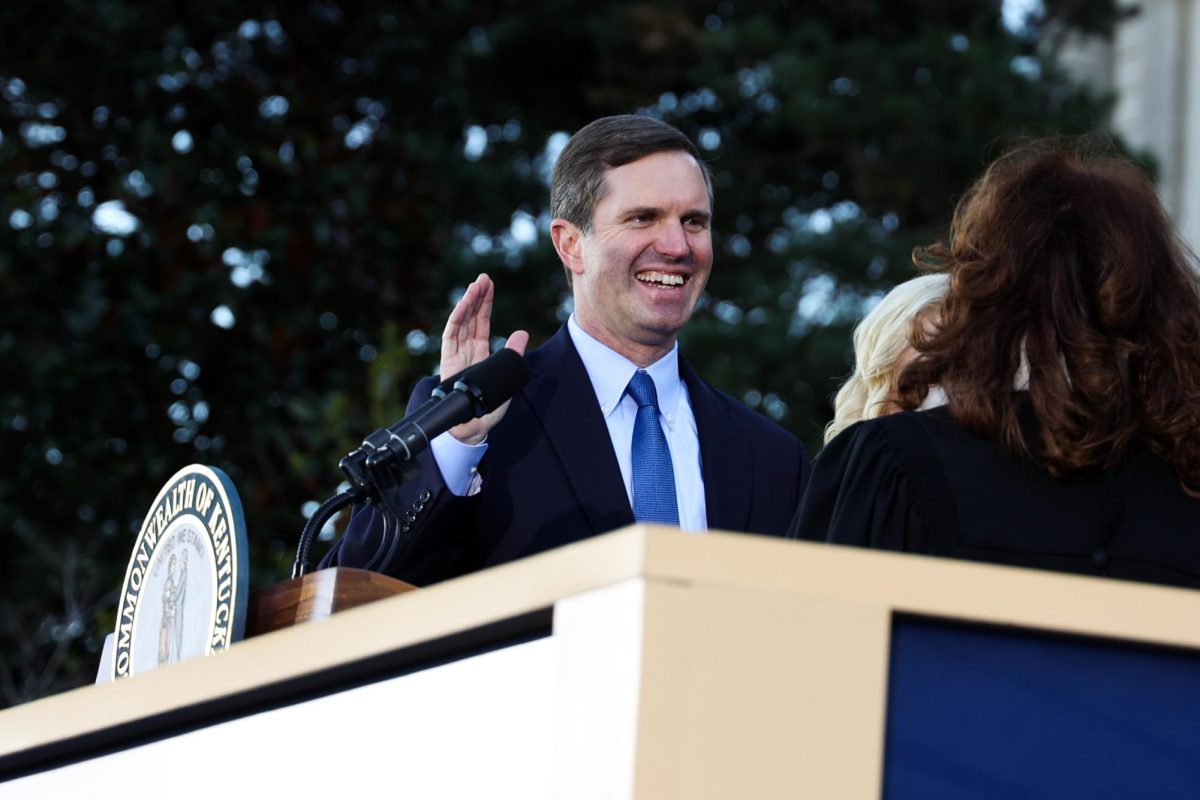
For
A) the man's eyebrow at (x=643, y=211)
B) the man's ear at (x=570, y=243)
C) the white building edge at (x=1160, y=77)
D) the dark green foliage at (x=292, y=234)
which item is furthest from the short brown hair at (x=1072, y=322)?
the white building edge at (x=1160, y=77)

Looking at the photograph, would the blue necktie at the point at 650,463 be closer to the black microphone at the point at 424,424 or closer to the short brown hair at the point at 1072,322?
the black microphone at the point at 424,424

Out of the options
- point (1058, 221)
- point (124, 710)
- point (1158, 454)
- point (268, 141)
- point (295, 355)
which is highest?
point (268, 141)

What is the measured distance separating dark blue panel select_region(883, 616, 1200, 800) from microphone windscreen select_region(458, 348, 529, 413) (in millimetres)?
Result: 1067

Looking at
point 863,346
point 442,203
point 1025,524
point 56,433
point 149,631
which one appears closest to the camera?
point 1025,524

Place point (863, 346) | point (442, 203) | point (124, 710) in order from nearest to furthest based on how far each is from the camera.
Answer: point (124, 710), point (863, 346), point (442, 203)

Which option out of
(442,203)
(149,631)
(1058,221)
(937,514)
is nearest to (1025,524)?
(937,514)

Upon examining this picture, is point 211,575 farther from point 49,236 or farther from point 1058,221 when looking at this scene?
point 49,236

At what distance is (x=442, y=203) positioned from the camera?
962cm

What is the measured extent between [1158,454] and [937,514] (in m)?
0.29

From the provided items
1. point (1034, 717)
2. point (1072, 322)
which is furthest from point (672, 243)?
point (1034, 717)

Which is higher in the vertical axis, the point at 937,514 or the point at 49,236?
the point at 49,236

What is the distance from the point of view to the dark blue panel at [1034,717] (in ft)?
4.16

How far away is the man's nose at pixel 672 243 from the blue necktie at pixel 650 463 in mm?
227

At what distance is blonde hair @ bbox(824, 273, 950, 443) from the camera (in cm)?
283
